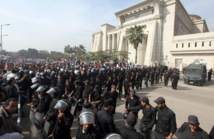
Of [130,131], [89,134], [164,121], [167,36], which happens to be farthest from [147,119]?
[167,36]

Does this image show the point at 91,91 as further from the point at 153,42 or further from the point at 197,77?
the point at 153,42

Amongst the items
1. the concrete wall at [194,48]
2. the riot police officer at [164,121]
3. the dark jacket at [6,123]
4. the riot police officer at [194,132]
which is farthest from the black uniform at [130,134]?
the concrete wall at [194,48]

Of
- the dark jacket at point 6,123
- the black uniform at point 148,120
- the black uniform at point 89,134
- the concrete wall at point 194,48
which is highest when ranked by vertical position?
the concrete wall at point 194,48

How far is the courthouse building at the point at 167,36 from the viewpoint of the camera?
54469mm

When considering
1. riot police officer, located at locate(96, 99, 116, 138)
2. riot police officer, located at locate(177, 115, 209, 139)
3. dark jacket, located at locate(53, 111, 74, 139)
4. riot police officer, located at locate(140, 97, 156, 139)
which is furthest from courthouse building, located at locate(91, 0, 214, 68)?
dark jacket, located at locate(53, 111, 74, 139)

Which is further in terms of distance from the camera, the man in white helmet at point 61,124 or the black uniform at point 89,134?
the man in white helmet at point 61,124

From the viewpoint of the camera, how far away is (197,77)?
30.0 metres

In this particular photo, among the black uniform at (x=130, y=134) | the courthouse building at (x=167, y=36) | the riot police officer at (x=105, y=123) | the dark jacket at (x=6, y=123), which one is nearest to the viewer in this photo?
the dark jacket at (x=6, y=123)

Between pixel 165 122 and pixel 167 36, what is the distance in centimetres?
6209

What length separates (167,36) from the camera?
65875mm

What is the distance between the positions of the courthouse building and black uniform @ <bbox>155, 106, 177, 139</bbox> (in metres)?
48.9

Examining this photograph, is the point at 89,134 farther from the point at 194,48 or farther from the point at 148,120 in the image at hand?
the point at 194,48

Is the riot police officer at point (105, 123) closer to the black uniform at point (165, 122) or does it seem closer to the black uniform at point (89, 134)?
the black uniform at point (89, 134)

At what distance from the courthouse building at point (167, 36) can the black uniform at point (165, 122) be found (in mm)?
48937
